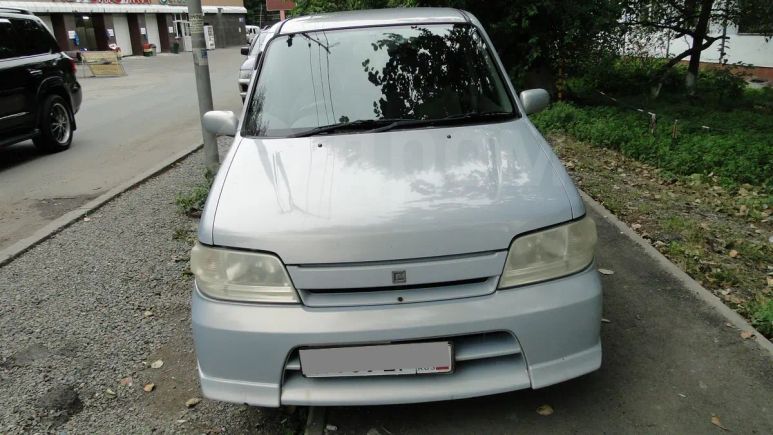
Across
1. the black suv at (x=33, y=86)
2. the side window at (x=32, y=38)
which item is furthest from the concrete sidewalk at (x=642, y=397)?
the side window at (x=32, y=38)

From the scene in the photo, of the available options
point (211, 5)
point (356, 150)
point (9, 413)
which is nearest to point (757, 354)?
point (356, 150)

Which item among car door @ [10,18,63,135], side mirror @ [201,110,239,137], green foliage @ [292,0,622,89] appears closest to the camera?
side mirror @ [201,110,239,137]

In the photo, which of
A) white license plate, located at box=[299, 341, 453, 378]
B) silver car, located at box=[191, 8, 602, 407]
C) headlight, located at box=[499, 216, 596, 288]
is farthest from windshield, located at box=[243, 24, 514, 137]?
white license plate, located at box=[299, 341, 453, 378]

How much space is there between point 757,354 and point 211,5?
56.8 metres

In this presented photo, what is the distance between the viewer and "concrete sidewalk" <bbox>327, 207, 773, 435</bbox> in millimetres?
2746

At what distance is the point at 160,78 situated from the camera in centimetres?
2269

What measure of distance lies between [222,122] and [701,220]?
4.04 m

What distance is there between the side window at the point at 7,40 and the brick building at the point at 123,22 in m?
22.0

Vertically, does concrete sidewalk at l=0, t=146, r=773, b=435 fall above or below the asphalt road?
below

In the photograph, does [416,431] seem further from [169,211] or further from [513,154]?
[169,211]

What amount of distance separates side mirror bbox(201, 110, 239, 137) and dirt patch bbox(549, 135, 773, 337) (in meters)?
3.24

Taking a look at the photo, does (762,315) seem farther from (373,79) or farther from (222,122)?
(222,122)

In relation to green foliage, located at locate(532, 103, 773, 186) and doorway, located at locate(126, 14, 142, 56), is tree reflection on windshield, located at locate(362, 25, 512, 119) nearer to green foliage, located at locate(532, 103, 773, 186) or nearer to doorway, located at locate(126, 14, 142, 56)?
green foliage, located at locate(532, 103, 773, 186)

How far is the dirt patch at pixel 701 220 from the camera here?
4.10 meters
